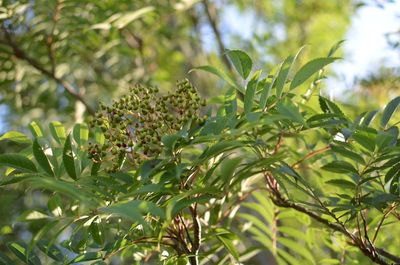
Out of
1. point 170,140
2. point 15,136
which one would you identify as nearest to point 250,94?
point 170,140

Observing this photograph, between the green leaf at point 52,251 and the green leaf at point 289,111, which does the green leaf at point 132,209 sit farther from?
the green leaf at point 52,251

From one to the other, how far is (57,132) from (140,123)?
0.17 meters

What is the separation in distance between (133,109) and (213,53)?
85.8 inches

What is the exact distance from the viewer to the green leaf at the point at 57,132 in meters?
1.00

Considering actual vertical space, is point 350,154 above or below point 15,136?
below

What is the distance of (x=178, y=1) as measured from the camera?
7.34 ft

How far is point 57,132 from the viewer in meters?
1.01

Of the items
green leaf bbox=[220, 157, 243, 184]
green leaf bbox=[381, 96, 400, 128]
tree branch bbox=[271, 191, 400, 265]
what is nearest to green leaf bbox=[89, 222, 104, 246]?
green leaf bbox=[220, 157, 243, 184]

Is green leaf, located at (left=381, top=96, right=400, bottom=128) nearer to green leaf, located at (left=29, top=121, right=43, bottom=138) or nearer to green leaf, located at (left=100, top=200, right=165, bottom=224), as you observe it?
green leaf, located at (left=100, top=200, right=165, bottom=224)

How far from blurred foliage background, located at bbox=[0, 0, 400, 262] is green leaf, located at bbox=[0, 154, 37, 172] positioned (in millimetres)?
132

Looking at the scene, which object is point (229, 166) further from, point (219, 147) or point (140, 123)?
point (140, 123)

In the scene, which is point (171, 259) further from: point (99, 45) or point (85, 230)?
point (99, 45)

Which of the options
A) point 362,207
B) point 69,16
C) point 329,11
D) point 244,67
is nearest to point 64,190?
point 244,67

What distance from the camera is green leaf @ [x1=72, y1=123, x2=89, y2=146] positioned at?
978 millimetres
